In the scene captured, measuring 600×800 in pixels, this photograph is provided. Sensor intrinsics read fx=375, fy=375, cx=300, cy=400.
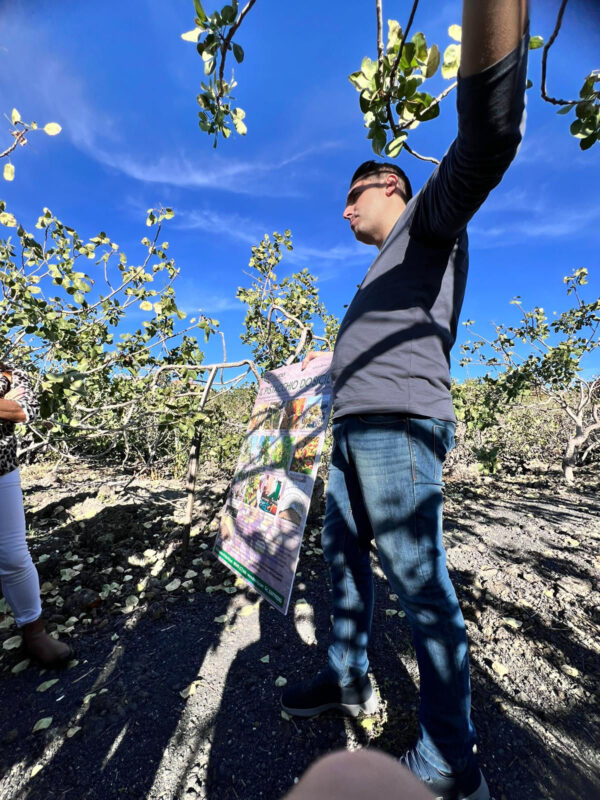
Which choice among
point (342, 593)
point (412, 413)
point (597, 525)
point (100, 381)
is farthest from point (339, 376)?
point (597, 525)

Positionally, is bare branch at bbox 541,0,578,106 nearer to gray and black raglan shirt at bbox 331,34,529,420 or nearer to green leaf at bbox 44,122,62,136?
gray and black raglan shirt at bbox 331,34,529,420

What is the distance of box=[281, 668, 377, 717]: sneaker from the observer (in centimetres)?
183

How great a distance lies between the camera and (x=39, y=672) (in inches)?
91.9

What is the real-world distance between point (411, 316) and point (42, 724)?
2.68 meters

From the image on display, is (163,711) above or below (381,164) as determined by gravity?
below

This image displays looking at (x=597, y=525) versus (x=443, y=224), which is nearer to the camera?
(x=443, y=224)

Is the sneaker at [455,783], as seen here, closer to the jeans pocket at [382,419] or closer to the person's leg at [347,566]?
the person's leg at [347,566]

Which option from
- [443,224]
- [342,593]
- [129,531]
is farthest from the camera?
[129,531]

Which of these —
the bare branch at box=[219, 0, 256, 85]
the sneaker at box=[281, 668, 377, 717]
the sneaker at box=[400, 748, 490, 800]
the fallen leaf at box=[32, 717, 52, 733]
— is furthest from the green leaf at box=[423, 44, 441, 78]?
the fallen leaf at box=[32, 717, 52, 733]

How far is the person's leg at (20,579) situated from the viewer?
2.14 metres

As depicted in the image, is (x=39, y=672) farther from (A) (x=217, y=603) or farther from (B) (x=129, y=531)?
(B) (x=129, y=531)

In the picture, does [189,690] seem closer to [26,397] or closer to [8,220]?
[26,397]

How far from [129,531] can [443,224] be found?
14.5 feet

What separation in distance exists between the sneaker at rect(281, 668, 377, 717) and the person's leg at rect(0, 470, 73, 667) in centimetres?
156
